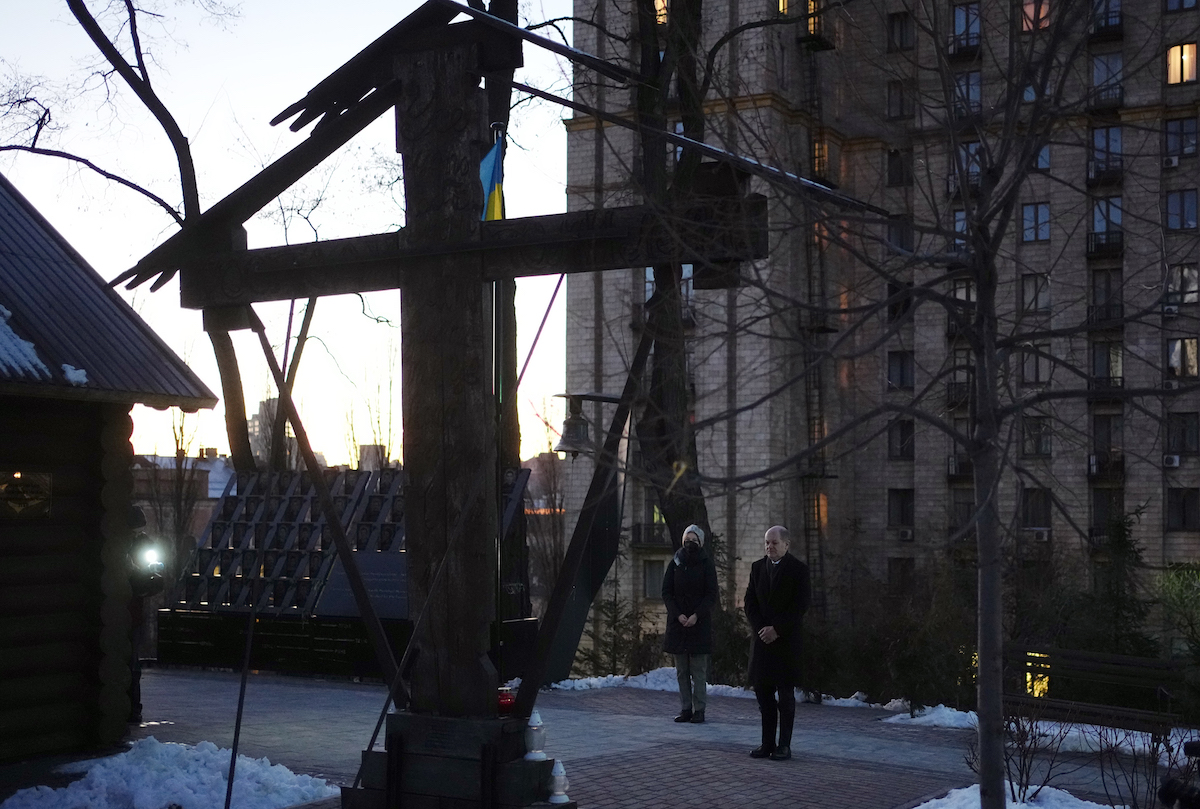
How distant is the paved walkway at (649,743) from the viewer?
31.4 ft

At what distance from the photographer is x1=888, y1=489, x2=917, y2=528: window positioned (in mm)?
45312

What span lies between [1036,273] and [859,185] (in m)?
37.0

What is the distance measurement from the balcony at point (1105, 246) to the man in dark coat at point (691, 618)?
31717 mm

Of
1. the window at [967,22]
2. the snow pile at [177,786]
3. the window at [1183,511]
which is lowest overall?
the snow pile at [177,786]

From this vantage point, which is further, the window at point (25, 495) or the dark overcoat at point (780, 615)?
the dark overcoat at point (780, 615)

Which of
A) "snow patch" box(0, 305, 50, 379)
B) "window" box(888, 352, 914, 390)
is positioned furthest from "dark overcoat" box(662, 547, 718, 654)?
"window" box(888, 352, 914, 390)

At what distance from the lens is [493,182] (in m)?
9.57

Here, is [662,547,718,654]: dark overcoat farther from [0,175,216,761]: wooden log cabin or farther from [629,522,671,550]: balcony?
[629,522,671,550]: balcony

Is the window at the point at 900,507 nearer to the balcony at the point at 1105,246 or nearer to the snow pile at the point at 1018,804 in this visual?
the balcony at the point at 1105,246

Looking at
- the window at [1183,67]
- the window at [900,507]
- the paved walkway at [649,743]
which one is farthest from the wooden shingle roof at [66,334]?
the window at [1183,67]

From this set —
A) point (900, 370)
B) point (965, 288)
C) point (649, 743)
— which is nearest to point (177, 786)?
point (649, 743)

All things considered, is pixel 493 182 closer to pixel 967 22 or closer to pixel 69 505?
pixel 967 22

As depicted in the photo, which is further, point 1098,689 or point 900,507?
point 900,507

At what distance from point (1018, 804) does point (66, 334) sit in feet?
25.5
